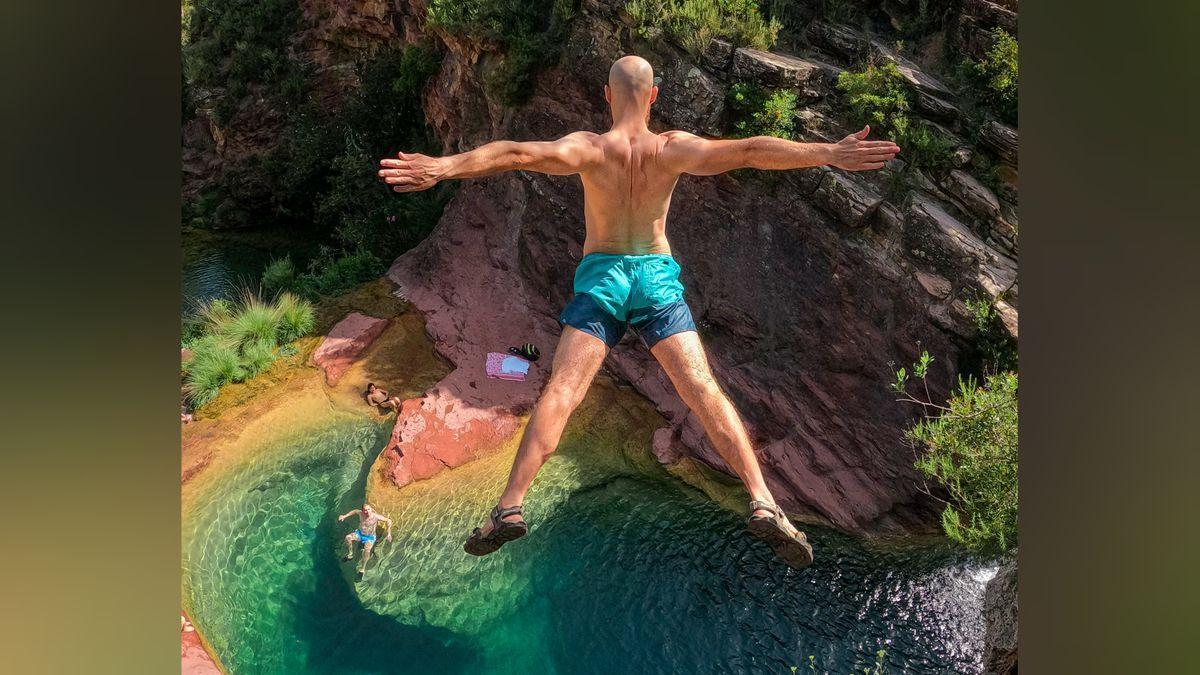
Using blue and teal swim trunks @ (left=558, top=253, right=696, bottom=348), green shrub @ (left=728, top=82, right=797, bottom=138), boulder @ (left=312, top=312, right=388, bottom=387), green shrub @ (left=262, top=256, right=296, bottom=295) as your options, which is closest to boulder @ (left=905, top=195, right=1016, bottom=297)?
green shrub @ (left=728, top=82, right=797, bottom=138)

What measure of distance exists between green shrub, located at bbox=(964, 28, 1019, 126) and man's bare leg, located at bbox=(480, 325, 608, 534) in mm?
4441

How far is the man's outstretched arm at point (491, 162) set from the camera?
394 centimetres

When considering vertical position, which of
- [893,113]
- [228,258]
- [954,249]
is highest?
[893,113]

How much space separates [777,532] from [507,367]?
12.9 feet

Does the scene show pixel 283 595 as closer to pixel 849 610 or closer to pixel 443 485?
pixel 443 485

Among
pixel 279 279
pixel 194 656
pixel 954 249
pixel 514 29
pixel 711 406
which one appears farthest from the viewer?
pixel 279 279

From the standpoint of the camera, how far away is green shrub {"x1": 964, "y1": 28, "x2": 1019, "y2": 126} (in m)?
7.18

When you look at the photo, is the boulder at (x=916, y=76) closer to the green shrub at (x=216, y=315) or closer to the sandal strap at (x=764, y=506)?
the sandal strap at (x=764, y=506)

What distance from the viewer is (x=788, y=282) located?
741 centimetres

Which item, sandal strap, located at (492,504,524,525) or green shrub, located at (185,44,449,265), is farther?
green shrub, located at (185,44,449,265)

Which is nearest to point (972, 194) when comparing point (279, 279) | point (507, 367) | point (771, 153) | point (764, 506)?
point (771, 153)

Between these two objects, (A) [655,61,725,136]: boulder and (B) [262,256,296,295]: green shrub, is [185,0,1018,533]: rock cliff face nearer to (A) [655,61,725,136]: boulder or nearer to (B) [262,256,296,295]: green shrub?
(A) [655,61,725,136]: boulder

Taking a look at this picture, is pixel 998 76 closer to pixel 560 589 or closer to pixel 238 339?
pixel 560 589
